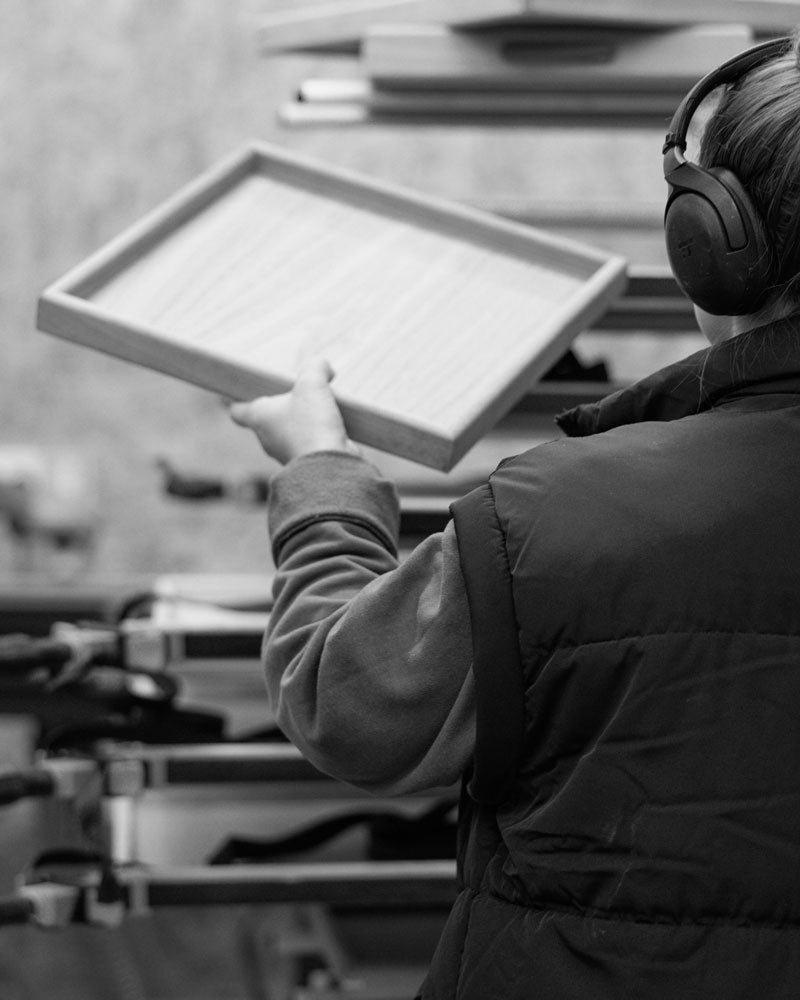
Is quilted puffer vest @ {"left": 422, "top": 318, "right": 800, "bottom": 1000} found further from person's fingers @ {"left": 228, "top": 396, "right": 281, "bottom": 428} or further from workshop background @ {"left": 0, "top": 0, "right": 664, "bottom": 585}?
workshop background @ {"left": 0, "top": 0, "right": 664, "bottom": 585}

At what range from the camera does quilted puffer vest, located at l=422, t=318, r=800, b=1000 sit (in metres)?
0.71

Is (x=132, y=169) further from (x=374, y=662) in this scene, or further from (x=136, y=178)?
(x=374, y=662)

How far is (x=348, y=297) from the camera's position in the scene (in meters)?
1.05

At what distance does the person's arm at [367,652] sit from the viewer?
749mm

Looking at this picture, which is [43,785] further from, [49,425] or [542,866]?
[49,425]

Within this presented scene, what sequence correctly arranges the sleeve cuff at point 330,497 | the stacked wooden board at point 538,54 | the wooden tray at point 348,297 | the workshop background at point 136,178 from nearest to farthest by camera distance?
the sleeve cuff at point 330,497
the wooden tray at point 348,297
the stacked wooden board at point 538,54
the workshop background at point 136,178

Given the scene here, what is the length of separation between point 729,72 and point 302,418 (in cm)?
34

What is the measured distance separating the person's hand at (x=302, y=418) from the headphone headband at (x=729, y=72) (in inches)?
11.2

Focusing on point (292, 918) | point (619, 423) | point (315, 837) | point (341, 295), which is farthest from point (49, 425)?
point (619, 423)

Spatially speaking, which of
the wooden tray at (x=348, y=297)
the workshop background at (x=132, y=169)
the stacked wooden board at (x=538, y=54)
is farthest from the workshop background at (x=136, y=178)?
the wooden tray at (x=348, y=297)

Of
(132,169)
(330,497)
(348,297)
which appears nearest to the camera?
(330,497)

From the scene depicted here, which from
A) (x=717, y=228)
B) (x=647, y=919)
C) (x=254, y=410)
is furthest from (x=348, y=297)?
(x=647, y=919)

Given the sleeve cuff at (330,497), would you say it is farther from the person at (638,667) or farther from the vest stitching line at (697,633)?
the vest stitching line at (697,633)

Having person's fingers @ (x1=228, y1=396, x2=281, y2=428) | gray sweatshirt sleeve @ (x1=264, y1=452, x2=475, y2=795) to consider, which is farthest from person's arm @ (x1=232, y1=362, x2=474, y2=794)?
person's fingers @ (x1=228, y1=396, x2=281, y2=428)
